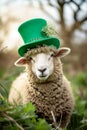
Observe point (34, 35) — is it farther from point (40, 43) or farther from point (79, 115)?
point (79, 115)

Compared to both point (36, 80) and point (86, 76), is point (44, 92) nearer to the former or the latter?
point (36, 80)

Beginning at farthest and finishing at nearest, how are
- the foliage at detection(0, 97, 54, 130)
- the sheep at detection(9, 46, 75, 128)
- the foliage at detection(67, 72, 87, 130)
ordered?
the foliage at detection(67, 72, 87, 130)
the sheep at detection(9, 46, 75, 128)
the foliage at detection(0, 97, 54, 130)

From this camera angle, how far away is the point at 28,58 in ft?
23.0

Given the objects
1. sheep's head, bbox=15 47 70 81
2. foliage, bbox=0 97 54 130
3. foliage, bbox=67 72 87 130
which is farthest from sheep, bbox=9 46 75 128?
foliage, bbox=0 97 54 130

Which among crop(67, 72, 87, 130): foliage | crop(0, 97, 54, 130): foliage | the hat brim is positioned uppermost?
the hat brim

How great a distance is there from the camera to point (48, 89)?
7.04m

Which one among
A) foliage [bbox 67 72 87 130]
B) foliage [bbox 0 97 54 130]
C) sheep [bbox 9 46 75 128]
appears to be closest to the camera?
foliage [bbox 0 97 54 130]

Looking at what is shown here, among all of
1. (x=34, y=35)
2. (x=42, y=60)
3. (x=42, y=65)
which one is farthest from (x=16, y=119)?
(x=34, y=35)

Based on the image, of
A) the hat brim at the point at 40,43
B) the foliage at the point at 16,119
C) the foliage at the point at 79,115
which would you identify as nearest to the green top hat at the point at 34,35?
the hat brim at the point at 40,43

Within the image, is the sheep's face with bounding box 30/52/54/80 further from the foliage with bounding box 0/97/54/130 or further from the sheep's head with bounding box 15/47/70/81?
the foliage with bounding box 0/97/54/130

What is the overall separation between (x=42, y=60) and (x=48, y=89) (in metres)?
0.57

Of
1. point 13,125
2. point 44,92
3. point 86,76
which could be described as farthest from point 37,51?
point 86,76

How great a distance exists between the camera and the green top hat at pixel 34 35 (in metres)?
6.91

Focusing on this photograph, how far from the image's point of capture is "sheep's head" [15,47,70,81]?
21.6 ft
